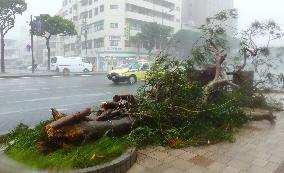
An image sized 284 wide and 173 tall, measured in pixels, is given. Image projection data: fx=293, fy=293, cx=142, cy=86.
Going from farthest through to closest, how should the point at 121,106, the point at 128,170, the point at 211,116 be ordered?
1. the point at 211,116
2. the point at 121,106
3. the point at 128,170

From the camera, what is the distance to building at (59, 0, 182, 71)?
181 feet

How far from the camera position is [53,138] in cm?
432

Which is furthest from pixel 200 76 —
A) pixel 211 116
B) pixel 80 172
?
pixel 80 172

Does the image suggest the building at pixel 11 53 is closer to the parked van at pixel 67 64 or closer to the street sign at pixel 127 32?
the street sign at pixel 127 32

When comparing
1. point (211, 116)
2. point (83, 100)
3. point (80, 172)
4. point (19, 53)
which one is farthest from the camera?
point (19, 53)

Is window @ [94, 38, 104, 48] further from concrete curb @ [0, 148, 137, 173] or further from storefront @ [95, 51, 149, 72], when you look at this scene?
concrete curb @ [0, 148, 137, 173]

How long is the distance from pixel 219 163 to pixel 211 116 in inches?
70.6

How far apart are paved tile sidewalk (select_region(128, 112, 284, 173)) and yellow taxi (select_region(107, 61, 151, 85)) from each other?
1462 centimetres

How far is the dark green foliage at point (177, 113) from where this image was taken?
18.1ft

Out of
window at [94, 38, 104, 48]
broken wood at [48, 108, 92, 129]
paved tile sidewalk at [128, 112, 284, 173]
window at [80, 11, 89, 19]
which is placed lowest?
paved tile sidewalk at [128, 112, 284, 173]

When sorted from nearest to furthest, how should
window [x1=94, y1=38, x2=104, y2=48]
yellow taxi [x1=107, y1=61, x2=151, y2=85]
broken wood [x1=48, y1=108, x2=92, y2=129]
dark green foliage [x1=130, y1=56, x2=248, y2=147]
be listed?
broken wood [x1=48, y1=108, x2=92, y2=129] < dark green foliage [x1=130, y1=56, x2=248, y2=147] < yellow taxi [x1=107, y1=61, x2=151, y2=85] < window [x1=94, y1=38, x2=104, y2=48]

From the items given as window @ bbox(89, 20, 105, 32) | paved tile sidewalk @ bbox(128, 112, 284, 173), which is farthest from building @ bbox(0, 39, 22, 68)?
paved tile sidewalk @ bbox(128, 112, 284, 173)

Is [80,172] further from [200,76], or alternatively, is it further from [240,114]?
[200,76]

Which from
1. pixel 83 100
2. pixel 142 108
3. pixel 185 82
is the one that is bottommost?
pixel 83 100
